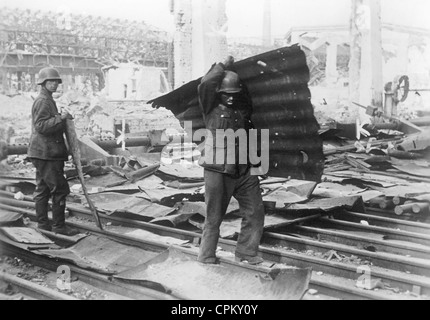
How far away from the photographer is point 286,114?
5668 mm

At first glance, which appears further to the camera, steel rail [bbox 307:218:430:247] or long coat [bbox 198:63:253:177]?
steel rail [bbox 307:218:430:247]

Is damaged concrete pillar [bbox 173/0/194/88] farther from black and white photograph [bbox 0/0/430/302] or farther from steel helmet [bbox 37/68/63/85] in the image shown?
steel helmet [bbox 37/68/63/85]

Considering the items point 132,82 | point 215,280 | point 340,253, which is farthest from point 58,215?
point 132,82

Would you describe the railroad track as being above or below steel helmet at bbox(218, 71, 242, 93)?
below

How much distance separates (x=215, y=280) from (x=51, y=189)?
282 cm

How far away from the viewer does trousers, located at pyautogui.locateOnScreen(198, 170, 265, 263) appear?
192 inches

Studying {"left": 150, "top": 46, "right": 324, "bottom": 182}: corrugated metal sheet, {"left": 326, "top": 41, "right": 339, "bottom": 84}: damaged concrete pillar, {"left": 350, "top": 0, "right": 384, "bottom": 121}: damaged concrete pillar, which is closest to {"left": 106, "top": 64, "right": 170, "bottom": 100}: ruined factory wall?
{"left": 350, "top": 0, "right": 384, "bottom": 121}: damaged concrete pillar

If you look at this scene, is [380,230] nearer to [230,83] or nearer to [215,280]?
[215,280]

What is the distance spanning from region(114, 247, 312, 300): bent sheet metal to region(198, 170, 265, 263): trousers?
0.27 m

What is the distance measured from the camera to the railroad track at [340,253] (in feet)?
15.1

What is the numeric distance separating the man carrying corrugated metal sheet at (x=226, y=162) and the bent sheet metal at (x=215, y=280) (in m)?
0.27

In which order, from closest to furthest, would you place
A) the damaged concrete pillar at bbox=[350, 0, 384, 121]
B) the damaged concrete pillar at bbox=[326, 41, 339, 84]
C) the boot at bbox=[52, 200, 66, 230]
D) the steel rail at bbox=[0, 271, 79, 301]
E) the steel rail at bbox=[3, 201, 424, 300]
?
the steel rail at bbox=[0, 271, 79, 301]
the steel rail at bbox=[3, 201, 424, 300]
the boot at bbox=[52, 200, 66, 230]
the damaged concrete pillar at bbox=[350, 0, 384, 121]
the damaged concrete pillar at bbox=[326, 41, 339, 84]

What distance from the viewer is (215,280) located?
4660mm

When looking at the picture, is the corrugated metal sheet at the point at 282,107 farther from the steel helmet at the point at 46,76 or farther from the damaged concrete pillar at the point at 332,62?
the damaged concrete pillar at the point at 332,62
